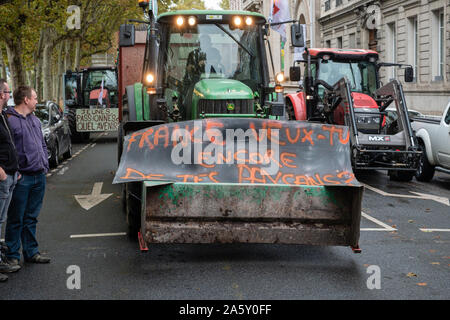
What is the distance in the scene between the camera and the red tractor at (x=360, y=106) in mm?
13203

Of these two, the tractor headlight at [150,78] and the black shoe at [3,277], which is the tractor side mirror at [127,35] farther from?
the black shoe at [3,277]

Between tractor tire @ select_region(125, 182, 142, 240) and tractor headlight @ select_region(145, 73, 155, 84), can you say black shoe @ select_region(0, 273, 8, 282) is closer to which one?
tractor tire @ select_region(125, 182, 142, 240)

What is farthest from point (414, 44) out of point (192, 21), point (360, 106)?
point (192, 21)

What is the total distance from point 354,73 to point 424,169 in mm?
3536

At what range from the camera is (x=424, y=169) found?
14219 millimetres

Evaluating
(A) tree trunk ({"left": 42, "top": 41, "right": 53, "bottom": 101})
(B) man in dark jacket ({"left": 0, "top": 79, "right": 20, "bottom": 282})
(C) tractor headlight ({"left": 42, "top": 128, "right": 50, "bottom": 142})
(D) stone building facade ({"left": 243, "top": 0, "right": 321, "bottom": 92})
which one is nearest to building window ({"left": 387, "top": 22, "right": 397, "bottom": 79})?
Result: (D) stone building facade ({"left": 243, "top": 0, "right": 321, "bottom": 92})

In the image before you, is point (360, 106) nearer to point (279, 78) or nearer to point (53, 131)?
point (279, 78)

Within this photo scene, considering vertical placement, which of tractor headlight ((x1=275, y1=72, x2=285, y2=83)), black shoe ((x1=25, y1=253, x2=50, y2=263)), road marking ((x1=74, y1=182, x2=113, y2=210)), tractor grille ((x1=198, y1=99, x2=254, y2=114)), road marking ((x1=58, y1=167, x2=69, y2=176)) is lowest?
road marking ((x1=58, y1=167, x2=69, y2=176))

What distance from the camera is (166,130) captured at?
718 centimetres

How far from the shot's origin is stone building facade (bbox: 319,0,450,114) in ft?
88.1

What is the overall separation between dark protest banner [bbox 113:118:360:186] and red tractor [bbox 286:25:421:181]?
3087mm

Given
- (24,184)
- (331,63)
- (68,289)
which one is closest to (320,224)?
(68,289)

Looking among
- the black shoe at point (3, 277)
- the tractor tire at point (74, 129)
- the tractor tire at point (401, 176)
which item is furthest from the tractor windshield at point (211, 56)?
the tractor tire at point (74, 129)
